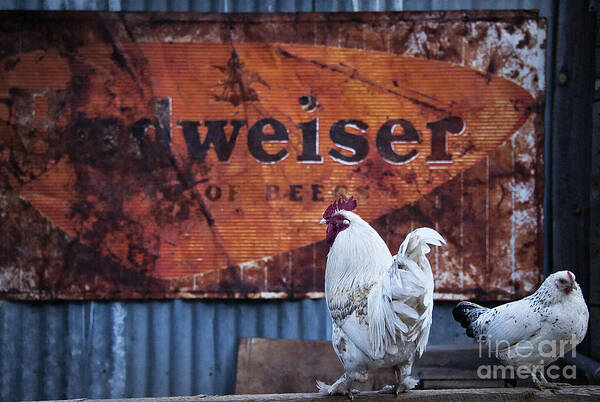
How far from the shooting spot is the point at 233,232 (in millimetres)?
A: 3566

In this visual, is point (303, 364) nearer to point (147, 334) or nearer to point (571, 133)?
point (147, 334)

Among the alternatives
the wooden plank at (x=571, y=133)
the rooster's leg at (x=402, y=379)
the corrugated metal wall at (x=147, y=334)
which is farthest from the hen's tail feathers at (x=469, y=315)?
the wooden plank at (x=571, y=133)

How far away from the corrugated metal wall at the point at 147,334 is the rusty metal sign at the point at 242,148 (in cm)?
15

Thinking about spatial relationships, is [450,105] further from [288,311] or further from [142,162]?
[142,162]

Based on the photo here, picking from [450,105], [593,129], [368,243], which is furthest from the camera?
[450,105]

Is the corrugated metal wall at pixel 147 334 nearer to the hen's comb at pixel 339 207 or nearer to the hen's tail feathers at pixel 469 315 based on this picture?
the hen's tail feathers at pixel 469 315

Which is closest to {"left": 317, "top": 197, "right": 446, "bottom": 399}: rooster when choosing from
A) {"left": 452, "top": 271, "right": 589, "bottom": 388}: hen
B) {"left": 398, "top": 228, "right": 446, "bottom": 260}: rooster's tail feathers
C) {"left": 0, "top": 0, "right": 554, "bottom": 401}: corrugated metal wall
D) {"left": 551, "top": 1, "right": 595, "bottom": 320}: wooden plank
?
{"left": 398, "top": 228, "right": 446, "bottom": 260}: rooster's tail feathers

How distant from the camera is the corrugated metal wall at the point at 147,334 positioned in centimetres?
359

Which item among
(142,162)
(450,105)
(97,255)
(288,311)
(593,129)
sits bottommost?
(288,311)

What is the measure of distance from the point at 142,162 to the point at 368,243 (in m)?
2.16

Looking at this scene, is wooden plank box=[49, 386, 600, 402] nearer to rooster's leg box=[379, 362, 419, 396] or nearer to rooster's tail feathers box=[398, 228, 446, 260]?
rooster's leg box=[379, 362, 419, 396]

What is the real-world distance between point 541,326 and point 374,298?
931 mm

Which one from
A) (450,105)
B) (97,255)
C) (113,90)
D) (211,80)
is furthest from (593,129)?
(97,255)

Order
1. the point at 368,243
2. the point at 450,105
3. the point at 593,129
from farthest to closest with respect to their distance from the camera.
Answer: the point at 450,105 → the point at 593,129 → the point at 368,243
